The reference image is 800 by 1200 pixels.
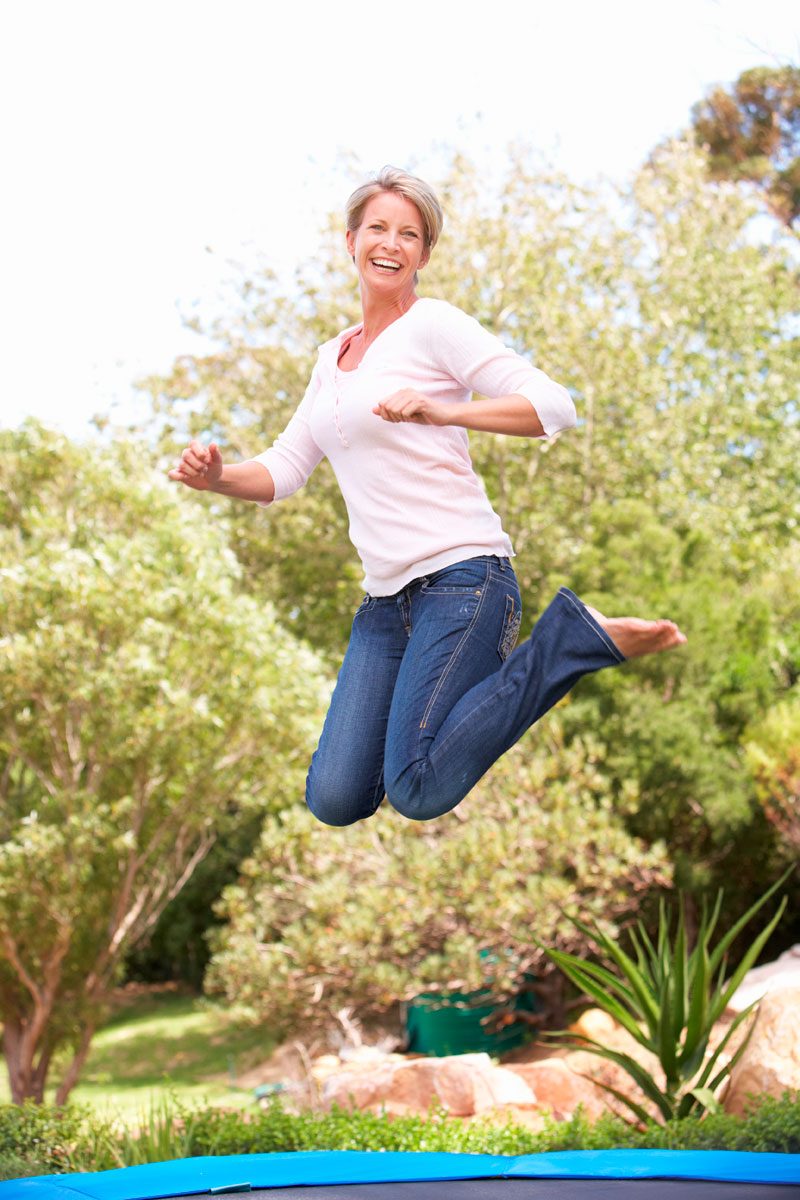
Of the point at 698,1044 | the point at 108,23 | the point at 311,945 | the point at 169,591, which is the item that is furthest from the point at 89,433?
the point at 698,1044

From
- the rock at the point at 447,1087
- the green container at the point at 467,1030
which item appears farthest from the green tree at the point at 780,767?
the rock at the point at 447,1087

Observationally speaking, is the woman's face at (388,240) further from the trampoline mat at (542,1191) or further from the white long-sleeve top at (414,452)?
the trampoline mat at (542,1191)

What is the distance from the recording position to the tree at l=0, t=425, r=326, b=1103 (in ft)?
22.8

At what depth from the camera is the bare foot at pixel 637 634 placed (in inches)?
86.0

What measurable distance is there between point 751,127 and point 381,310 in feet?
57.2

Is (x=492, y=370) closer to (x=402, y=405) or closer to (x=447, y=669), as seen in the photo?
(x=402, y=405)

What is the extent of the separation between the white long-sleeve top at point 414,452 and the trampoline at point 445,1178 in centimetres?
117

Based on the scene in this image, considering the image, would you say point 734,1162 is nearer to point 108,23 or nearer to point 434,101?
point 108,23

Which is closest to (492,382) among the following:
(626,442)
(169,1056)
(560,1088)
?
(560,1088)

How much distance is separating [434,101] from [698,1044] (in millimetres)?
8115

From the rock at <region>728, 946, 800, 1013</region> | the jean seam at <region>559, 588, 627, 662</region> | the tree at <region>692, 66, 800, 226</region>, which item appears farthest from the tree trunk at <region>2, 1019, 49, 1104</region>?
the tree at <region>692, 66, 800, 226</region>

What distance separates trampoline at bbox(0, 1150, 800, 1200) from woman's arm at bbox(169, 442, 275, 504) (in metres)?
1.31

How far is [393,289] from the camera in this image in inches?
93.9

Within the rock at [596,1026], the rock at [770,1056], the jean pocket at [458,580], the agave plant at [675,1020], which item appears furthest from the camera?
the rock at [596,1026]
